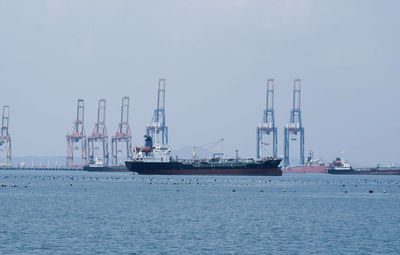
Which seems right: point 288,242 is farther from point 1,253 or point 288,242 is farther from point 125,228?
point 1,253

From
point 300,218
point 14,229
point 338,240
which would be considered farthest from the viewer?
point 300,218

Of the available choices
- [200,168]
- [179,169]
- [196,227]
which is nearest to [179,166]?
[179,169]

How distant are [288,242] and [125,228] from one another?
12.1m

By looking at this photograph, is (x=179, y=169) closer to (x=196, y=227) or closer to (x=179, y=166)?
(x=179, y=166)

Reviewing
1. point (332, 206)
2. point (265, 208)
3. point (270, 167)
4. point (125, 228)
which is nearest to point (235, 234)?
point (125, 228)

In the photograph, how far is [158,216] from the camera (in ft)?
203

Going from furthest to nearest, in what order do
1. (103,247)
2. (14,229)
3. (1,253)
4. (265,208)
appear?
(265,208), (14,229), (103,247), (1,253)

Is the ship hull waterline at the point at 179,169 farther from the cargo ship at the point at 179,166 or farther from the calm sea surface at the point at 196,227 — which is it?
the calm sea surface at the point at 196,227

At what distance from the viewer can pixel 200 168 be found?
195 m

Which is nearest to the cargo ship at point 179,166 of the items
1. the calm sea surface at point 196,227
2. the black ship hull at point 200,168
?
the black ship hull at point 200,168

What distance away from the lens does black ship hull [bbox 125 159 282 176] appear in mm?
189750

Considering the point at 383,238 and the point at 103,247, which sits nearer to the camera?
the point at 103,247

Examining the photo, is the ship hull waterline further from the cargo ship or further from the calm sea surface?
the calm sea surface

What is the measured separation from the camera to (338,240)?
154 ft
